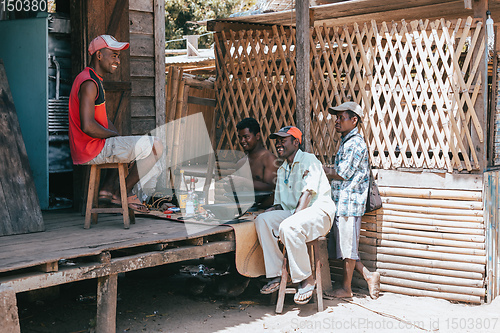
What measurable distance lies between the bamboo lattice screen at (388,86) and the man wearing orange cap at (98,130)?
2130 millimetres

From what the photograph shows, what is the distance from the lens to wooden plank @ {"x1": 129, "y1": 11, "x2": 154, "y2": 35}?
18.1ft

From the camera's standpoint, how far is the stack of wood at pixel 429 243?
189 inches

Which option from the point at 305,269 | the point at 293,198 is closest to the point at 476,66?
the point at 293,198

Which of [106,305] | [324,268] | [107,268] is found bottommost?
[324,268]

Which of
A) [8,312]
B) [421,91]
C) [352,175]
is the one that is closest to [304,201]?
[352,175]

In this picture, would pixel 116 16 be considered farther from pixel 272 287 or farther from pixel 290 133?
pixel 272 287

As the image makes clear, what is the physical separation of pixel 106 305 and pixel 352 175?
8.02 feet

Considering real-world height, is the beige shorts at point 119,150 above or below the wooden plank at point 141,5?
below

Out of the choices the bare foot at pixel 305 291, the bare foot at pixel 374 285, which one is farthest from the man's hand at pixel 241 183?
the bare foot at pixel 374 285

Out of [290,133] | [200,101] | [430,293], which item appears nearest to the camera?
[290,133]

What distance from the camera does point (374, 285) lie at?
16.2 feet

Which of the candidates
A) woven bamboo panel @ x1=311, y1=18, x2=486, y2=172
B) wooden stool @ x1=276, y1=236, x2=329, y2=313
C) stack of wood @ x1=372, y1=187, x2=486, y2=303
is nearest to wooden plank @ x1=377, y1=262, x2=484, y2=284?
stack of wood @ x1=372, y1=187, x2=486, y2=303

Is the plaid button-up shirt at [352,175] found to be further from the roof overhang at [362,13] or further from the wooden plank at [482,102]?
the roof overhang at [362,13]

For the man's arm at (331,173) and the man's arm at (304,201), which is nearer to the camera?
the man's arm at (304,201)
